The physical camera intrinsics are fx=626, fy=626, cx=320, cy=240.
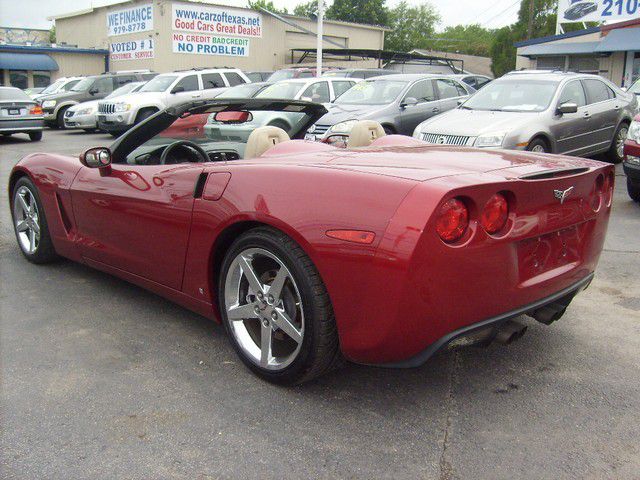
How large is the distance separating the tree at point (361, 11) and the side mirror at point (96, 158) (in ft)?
236

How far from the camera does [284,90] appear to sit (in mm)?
13266

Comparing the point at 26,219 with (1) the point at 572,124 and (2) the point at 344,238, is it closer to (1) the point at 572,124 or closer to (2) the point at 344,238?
(2) the point at 344,238

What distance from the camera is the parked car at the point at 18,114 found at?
600 inches

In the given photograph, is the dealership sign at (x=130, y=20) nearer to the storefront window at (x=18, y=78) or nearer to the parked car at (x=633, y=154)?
the storefront window at (x=18, y=78)

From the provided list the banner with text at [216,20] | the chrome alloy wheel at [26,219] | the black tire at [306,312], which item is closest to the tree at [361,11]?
the banner with text at [216,20]

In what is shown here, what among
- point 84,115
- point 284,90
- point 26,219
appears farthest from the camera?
point 84,115

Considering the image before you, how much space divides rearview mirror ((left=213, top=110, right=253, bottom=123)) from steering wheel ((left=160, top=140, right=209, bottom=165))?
0.72 ft

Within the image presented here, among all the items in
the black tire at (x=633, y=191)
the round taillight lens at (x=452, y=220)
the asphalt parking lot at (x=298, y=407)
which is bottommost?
the asphalt parking lot at (x=298, y=407)

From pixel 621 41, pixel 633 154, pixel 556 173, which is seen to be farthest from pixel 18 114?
pixel 621 41

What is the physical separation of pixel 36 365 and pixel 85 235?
111 cm

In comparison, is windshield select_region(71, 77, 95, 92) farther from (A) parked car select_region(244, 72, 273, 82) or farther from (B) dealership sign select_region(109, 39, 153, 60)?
(B) dealership sign select_region(109, 39, 153, 60)

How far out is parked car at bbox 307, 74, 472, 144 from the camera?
35.0 feet

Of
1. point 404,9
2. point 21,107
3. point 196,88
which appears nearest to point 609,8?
point 196,88

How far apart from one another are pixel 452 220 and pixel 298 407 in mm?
1078
